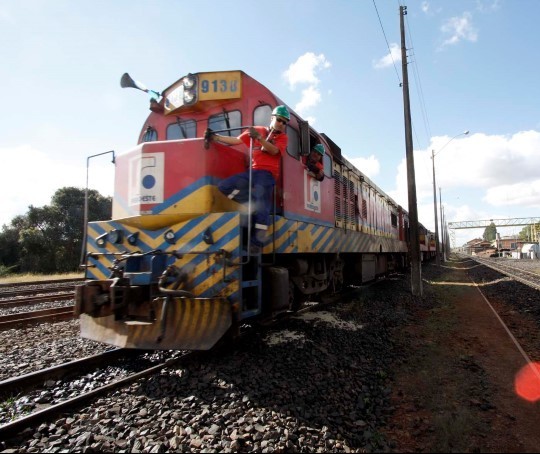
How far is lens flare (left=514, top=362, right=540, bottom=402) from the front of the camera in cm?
357

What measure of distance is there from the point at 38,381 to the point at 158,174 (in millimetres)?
2512

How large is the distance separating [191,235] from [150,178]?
3.00 ft

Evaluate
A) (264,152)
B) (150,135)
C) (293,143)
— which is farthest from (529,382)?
(150,135)

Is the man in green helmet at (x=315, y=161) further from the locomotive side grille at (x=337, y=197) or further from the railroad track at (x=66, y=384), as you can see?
the railroad track at (x=66, y=384)

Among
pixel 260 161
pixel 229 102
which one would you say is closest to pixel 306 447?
pixel 260 161

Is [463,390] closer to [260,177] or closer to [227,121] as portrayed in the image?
[260,177]

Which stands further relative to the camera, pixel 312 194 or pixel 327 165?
pixel 327 165

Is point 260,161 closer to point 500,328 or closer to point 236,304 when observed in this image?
point 236,304

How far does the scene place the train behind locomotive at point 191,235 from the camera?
386 cm

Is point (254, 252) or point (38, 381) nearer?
point (38, 381)

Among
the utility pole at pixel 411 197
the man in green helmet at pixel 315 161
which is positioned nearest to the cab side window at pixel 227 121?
the man in green helmet at pixel 315 161

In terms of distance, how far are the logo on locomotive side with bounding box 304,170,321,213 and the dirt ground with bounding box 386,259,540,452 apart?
8.28 ft

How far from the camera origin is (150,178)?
4.38m

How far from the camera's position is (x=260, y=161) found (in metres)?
4.49
